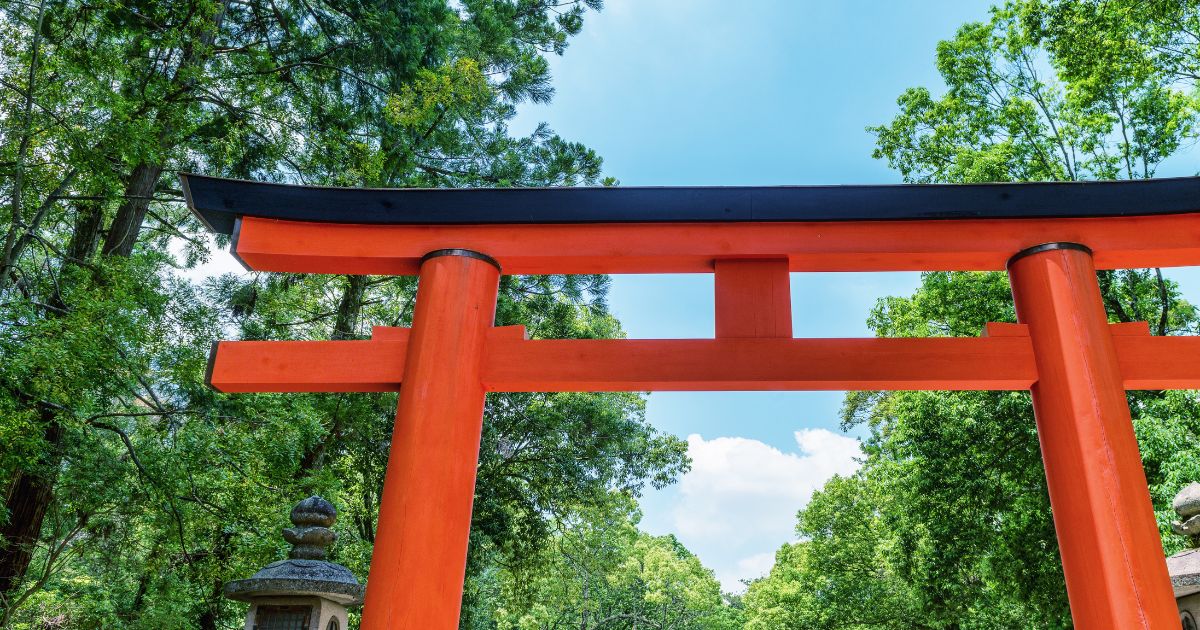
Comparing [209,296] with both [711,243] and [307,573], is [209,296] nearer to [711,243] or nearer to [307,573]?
[307,573]

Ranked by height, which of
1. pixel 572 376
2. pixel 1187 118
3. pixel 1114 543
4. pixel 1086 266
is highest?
pixel 1187 118

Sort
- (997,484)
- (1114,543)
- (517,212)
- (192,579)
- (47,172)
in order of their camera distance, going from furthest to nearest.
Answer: (997,484) → (192,579) → (47,172) → (517,212) → (1114,543)

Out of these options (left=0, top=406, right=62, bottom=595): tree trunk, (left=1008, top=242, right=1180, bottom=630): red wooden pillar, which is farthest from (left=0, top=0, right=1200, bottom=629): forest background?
(left=1008, top=242, right=1180, bottom=630): red wooden pillar

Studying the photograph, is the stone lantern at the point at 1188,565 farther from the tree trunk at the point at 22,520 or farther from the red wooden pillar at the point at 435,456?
the tree trunk at the point at 22,520

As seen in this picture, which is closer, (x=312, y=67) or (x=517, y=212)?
(x=517, y=212)

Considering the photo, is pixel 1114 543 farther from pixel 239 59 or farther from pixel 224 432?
pixel 239 59

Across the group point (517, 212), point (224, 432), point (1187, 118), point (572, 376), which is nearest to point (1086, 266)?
point (572, 376)

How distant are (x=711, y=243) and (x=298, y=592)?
2.37 m

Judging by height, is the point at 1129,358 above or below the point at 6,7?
below

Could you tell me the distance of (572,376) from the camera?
9.99 ft

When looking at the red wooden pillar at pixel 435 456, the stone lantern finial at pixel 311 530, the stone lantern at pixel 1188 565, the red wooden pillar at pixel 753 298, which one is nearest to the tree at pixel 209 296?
the stone lantern finial at pixel 311 530

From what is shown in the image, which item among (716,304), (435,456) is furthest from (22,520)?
(716,304)

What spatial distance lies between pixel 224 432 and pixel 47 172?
260 cm

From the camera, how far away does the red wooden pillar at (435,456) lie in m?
2.60
